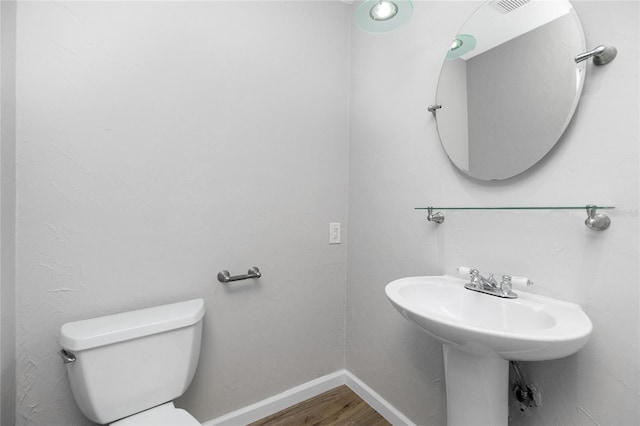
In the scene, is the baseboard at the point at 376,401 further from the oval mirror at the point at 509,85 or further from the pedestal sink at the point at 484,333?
the oval mirror at the point at 509,85

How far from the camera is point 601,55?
2.68 ft

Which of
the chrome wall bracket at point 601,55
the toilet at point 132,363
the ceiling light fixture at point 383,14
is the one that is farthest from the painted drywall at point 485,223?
the toilet at point 132,363

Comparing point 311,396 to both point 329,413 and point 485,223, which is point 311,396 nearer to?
point 329,413

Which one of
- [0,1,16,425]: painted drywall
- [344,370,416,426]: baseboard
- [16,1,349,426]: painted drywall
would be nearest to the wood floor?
[344,370,416,426]: baseboard

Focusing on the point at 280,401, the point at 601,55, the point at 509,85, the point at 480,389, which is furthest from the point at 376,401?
the point at 601,55

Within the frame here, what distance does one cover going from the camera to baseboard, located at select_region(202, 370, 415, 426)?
55.9 inches

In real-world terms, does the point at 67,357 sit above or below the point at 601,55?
below

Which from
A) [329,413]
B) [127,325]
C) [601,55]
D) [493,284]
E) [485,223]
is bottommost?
[329,413]

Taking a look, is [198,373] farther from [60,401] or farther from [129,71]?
[129,71]

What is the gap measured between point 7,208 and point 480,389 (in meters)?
1.59

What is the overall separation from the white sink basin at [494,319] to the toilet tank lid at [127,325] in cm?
78

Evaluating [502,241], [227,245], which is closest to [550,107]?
[502,241]

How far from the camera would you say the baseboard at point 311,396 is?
4.66ft

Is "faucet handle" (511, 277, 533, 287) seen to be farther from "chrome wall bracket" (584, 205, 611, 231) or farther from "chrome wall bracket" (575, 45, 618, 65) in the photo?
"chrome wall bracket" (575, 45, 618, 65)
